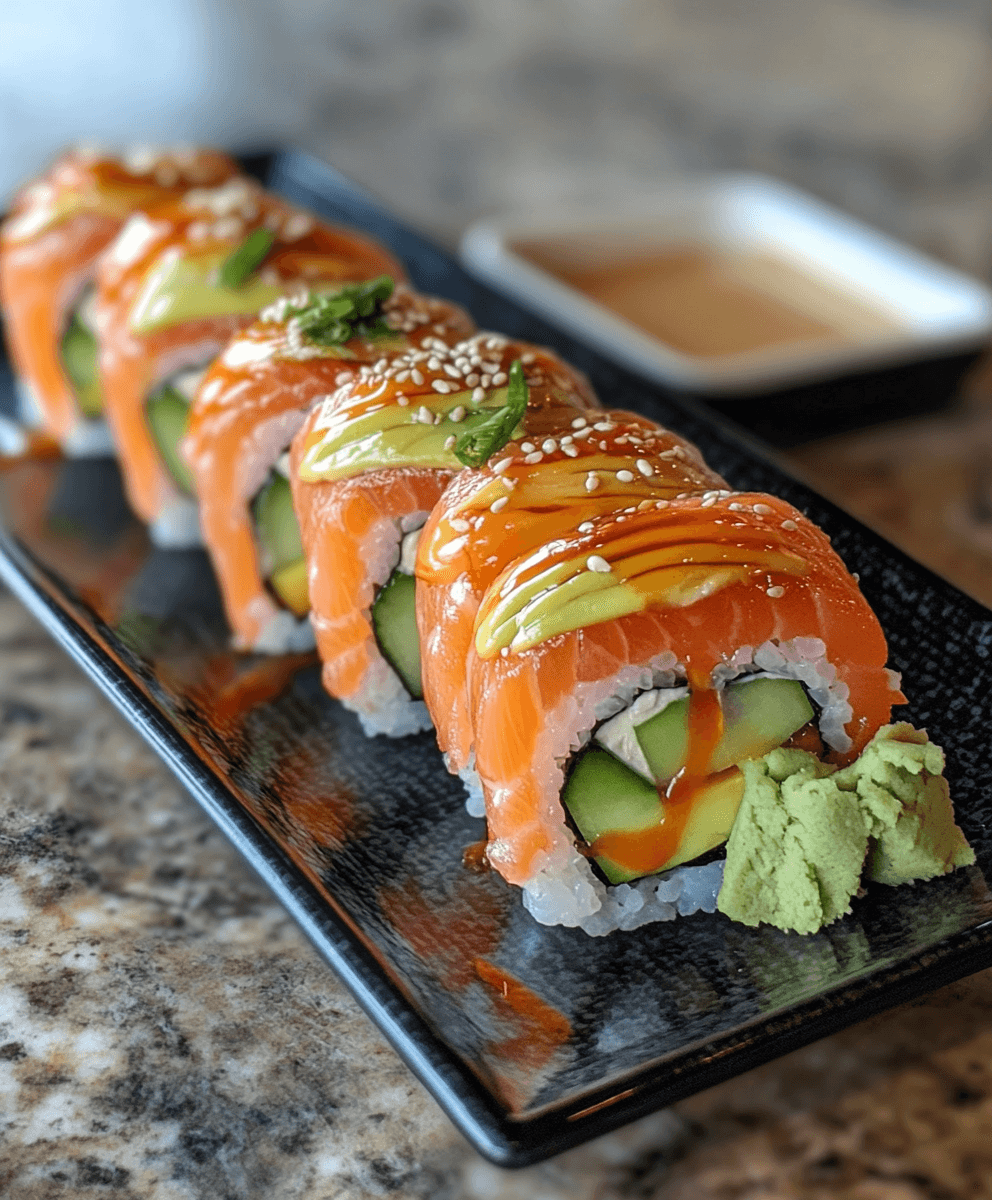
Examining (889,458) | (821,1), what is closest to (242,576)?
(889,458)

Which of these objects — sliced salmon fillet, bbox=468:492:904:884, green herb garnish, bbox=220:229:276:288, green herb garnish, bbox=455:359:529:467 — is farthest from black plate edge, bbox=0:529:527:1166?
green herb garnish, bbox=220:229:276:288

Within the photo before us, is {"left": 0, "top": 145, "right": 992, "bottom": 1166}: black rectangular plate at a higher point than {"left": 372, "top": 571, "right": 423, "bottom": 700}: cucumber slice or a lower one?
lower

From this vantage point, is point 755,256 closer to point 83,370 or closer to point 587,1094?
point 83,370

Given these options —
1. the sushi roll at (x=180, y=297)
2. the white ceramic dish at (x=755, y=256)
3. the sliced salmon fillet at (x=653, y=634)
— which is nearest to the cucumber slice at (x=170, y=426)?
the sushi roll at (x=180, y=297)

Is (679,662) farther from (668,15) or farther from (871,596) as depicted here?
(668,15)

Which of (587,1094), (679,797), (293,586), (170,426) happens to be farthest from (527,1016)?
(170,426)

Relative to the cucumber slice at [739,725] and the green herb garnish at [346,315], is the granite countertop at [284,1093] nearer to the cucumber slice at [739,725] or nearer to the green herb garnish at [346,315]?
the cucumber slice at [739,725]

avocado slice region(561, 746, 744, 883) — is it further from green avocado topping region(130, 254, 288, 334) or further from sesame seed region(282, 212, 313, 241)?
sesame seed region(282, 212, 313, 241)
